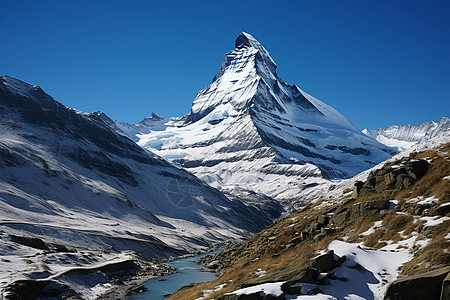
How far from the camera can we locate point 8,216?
9100cm

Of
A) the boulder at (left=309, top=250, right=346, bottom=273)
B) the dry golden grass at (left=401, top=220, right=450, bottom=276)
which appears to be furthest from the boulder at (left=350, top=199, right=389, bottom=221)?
the boulder at (left=309, top=250, right=346, bottom=273)

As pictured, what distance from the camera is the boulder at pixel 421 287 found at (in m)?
17.0

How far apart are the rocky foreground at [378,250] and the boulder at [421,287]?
0.04 m

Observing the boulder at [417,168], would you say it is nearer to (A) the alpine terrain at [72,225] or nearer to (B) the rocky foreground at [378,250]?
(B) the rocky foreground at [378,250]

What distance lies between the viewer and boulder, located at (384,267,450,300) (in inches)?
669

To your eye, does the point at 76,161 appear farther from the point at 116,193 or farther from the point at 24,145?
the point at 116,193

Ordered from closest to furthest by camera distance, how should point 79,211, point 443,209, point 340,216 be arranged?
1. point 443,209
2. point 340,216
3. point 79,211

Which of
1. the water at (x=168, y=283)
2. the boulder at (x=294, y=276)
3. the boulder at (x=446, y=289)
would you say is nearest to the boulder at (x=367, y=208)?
the boulder at (x=294, y=276)

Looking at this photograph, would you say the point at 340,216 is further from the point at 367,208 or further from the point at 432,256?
the point at 432,256

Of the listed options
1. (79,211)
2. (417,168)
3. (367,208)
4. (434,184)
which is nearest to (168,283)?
(367,208)

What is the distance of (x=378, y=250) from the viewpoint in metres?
24.1

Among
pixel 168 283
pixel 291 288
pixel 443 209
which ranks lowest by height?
pixel 168 283

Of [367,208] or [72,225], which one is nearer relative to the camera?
[367,208]

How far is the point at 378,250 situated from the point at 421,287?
22.6 feet
